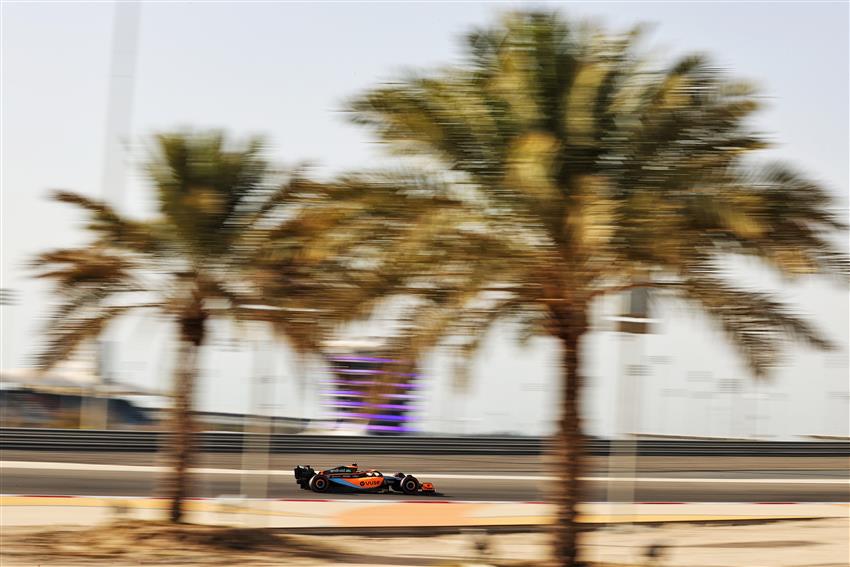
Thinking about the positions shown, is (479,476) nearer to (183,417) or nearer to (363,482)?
(363,482)

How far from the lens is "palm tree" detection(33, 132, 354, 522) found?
1437 cm

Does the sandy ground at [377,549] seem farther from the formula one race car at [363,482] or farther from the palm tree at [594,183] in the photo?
the formula one race car at [363,482]

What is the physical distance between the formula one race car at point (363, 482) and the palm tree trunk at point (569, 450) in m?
8.91

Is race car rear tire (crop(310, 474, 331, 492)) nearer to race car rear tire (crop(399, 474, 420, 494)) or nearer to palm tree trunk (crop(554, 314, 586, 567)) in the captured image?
race car rear tire (crop(399, 474, 420, 494))

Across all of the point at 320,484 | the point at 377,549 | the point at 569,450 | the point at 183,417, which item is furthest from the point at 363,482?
the point at 569,450

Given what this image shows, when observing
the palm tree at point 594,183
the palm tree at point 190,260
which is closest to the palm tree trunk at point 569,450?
the palm tree at point 594,183

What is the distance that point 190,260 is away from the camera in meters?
14.7

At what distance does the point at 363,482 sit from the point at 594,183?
11.5 m

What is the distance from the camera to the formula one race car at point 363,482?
825 inches

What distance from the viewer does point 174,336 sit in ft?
50.1

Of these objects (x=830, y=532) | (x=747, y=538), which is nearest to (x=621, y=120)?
(x=747, y=538)

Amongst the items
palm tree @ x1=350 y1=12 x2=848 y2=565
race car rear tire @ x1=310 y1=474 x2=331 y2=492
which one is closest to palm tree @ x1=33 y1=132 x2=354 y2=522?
palm tree @ x1=350 y1=12 x2=848 y2=565

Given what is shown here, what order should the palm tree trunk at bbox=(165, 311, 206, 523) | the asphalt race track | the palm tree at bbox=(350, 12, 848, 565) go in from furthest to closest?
1. the asphalt race track
2. the palm tree trunk at bbox=(165, 311, 206, 523)
3. the palm tree at bbox=(350, 12, 848, 565)

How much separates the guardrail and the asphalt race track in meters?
0.52
